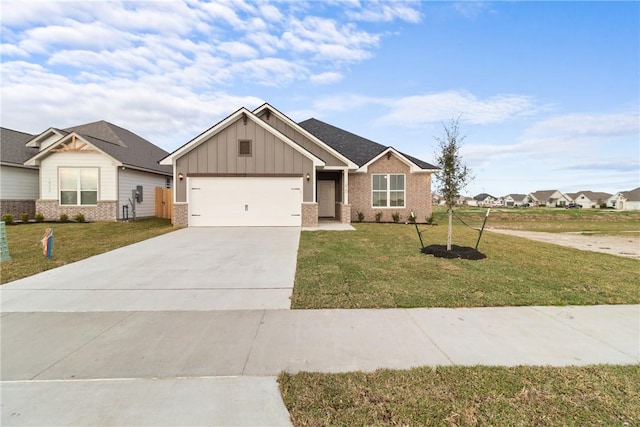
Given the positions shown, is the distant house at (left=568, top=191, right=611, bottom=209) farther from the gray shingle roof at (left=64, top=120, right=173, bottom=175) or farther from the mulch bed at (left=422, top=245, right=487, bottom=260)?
the gray shingle roof at (left=64, top=120, right=173, bottom=175)

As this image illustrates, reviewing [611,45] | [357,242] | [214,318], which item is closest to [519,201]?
[611,45]

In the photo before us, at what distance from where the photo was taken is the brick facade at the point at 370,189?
60.3 ft

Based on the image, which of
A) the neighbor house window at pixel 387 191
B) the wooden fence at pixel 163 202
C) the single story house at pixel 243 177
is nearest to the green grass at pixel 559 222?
the neighbor house window at pixel 387 191

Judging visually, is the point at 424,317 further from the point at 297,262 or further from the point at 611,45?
the point at 611,45

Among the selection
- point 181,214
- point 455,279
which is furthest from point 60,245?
point 455,279

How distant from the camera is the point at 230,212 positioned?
1462cm

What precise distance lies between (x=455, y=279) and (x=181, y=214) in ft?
41.5

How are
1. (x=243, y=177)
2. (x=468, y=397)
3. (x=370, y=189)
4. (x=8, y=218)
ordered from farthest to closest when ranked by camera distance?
(x=370, y=189) < (x=8, y=218) < (x=243, y=177) < (x=468, y=397)

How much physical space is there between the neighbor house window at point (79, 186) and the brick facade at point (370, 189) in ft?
48.0

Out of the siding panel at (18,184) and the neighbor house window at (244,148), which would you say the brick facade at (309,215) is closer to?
the neighbor house window at (244,148)

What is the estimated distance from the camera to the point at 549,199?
96000 mm

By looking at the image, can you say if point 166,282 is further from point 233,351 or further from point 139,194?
point 139,194

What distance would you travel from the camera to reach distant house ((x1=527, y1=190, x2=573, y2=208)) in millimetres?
92438

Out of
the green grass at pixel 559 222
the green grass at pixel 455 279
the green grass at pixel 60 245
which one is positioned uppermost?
the green grass at pixel 60 245
